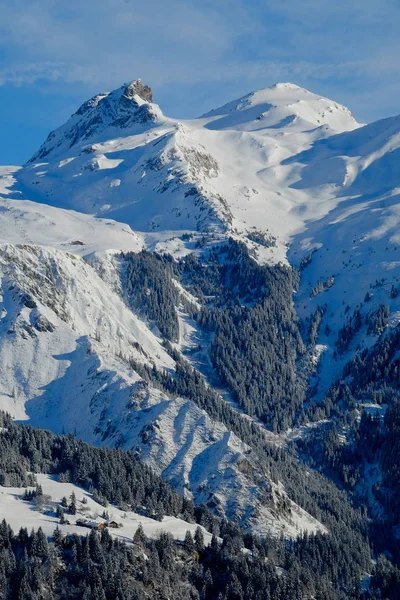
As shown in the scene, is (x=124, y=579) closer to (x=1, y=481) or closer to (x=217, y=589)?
(x=217, y=589)

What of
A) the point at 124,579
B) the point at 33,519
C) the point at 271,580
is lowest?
the point at 271,580

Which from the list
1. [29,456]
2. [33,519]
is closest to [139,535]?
[33,519]

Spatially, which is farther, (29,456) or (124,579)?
(29,456)

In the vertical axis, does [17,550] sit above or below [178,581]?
above

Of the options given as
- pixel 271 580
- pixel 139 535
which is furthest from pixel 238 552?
pixel 139 535

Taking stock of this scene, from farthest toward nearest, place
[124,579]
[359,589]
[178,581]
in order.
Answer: [359,589]
[178,581]
[124,579]

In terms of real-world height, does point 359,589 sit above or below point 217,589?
below

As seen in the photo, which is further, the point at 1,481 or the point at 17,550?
the point at 1,481

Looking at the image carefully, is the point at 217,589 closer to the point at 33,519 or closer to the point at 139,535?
the point at 139,535

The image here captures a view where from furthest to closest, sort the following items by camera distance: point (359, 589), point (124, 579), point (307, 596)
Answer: point (359, 589) < point (307, 596) < point (124, 579)

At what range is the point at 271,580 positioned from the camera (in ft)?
537

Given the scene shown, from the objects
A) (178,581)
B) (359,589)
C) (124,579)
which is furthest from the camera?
(359,589)

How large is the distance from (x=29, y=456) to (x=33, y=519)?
4367 centimetres

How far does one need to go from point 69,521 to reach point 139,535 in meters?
12.7
